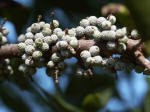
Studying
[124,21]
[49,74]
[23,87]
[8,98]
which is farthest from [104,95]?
[124,21]

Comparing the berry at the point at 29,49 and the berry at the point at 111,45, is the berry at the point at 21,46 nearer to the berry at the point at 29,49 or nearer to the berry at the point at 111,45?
the berry at the point at 29,49

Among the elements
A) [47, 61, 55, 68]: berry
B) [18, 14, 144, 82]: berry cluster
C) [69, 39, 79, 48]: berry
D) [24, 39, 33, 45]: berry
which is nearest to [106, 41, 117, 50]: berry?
[18, 14, 144, 82]: berry cluster

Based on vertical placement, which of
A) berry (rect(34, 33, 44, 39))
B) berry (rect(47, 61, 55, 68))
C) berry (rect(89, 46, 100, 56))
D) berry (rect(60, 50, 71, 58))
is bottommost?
berry (rect(47, 61, 55, 68))

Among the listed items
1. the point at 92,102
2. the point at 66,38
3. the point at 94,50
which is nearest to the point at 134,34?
the point at 94,50

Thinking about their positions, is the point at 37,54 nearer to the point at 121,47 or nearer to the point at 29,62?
the point at 29,62

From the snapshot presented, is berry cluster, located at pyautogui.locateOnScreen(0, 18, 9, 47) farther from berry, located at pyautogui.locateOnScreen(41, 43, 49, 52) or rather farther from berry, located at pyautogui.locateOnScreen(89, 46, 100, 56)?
berry, located at pyautogui.locateOnScreen(89, 46, 100, 56)

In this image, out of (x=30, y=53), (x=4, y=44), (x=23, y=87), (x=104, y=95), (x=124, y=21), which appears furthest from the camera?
(x=104, y=95)

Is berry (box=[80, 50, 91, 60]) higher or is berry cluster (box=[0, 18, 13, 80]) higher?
berry cluster (box=[0, 18, 13, 80])

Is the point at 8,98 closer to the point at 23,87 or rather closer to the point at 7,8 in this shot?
the point at 23,87
